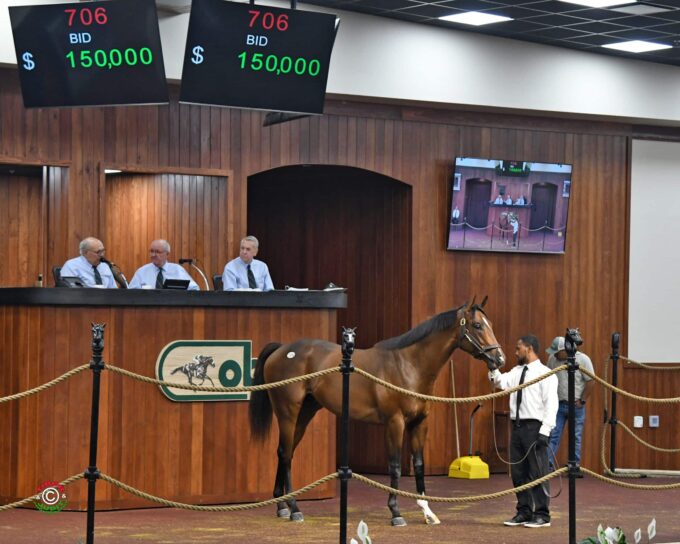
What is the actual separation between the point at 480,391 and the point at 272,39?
510 centimetres

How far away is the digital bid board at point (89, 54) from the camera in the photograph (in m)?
9.40

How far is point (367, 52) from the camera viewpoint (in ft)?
40.8

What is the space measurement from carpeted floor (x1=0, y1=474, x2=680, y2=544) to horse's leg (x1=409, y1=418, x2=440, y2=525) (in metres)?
0.09

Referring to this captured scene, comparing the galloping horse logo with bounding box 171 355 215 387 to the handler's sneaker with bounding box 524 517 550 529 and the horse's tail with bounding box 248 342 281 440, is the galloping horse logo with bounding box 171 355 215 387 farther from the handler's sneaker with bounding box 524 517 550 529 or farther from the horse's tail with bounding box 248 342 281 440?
the handler's sneaker with bounding box 524 517 550 529

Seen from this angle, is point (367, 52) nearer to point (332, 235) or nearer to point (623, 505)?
point (332, 235)

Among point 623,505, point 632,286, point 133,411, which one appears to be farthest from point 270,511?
point 632,286

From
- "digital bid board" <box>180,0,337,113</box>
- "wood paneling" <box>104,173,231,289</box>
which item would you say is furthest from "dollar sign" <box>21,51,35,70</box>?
"wood paneling" <box>104,173,231,289</box>

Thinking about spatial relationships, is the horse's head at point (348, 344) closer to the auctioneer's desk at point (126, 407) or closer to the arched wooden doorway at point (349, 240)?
the auctioneer's desk at point (126, 407)

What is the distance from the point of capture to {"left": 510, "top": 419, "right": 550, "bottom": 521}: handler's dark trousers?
30.3 feet

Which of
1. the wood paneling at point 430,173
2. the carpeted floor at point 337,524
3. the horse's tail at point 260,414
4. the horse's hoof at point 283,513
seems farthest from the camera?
the wood paneling at point 430,173

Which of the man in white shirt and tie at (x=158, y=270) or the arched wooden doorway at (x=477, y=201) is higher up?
the arched wooden doorway at (x=477, y=201)

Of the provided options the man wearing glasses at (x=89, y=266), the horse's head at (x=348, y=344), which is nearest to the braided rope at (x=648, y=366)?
the man wearing glasses at (x=89, y=266)

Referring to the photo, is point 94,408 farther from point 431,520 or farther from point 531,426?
point 531,426

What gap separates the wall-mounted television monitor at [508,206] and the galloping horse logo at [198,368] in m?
3.84
